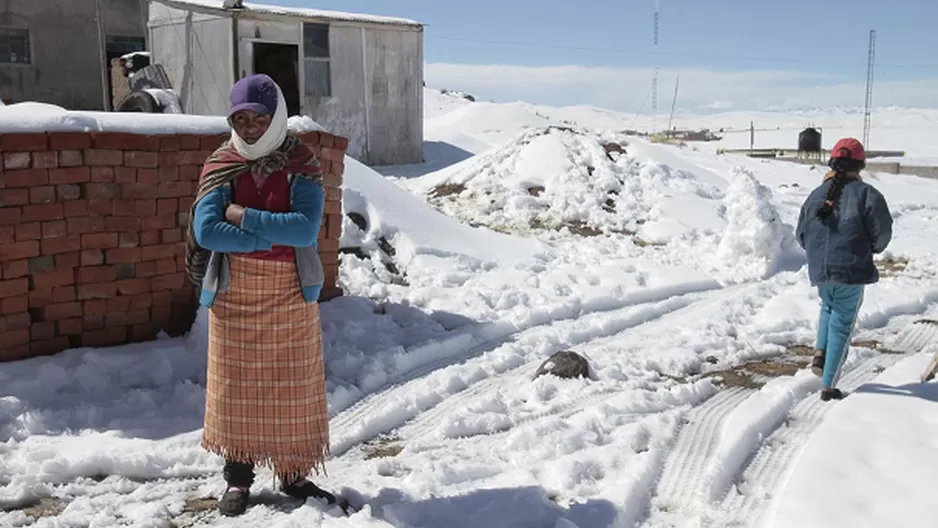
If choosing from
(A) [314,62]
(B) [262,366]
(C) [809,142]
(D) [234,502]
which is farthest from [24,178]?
(C) [809,142]

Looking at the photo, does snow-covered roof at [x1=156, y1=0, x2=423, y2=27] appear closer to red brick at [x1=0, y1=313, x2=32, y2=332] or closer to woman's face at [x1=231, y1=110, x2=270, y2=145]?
red brick at [x1=0, y1=313, x2=32, y2=332]

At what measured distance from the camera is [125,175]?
16.3 feet

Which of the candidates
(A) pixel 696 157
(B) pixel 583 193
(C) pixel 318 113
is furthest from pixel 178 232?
→ (A) pixel 696 157

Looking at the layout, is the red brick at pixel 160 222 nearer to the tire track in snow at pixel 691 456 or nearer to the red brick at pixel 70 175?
the red brick at pixel 70 175

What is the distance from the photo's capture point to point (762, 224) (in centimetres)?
897

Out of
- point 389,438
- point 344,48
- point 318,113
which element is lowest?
point 389,438

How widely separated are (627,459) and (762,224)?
18.9ft

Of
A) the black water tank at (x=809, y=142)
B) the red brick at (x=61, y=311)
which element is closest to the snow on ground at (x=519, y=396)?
the red brick at (x=61, y=311)

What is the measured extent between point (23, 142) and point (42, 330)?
3.34 feet

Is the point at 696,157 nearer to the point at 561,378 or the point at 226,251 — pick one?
the point at 561,378

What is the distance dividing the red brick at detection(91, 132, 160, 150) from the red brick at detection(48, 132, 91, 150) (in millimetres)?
49

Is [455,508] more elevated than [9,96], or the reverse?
[9,96]

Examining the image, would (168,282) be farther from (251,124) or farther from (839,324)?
(839,324)

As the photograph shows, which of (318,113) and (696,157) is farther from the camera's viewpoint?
(696,157)
